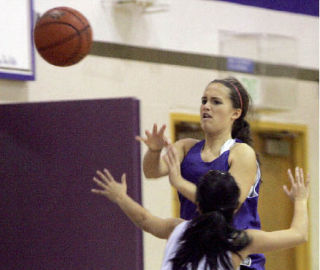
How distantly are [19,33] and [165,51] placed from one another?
5.12ft

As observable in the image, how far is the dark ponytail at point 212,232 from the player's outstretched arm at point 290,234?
0.11 meters

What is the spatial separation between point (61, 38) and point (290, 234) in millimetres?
2379

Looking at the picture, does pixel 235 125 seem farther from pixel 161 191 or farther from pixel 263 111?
pixel 263 111

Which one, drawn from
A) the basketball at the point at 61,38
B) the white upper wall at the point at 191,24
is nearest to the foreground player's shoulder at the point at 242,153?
the basketball at the point at 61,38

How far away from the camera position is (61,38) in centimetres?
514

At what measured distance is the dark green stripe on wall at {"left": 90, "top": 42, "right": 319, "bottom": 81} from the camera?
272 inches

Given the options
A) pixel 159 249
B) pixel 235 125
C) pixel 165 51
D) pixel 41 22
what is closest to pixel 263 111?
pixel 165 51

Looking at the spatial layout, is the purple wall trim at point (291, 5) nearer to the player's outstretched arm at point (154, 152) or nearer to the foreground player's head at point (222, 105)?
the foreground player's head at point (222, 105)

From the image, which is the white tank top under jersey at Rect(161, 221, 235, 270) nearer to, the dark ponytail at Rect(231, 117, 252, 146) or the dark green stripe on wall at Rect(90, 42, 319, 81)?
the dark ponytail at Rect(231, 117, 252, 146)

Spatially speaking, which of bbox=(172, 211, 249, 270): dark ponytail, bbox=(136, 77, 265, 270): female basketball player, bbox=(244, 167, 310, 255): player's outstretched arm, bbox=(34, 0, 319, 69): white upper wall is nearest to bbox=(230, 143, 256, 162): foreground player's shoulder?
bbox=(136, 77, 265, 270): female basketball player

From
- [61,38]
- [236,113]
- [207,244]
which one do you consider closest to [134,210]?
[207,244]

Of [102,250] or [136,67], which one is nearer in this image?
[102,250]

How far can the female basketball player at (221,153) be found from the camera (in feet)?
12.2

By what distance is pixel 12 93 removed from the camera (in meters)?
6.28
